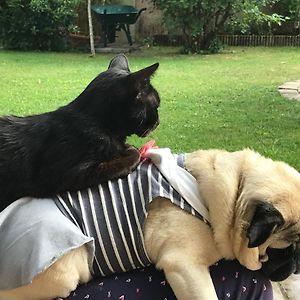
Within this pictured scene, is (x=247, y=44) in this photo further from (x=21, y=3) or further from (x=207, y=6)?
(x=21, y=3)

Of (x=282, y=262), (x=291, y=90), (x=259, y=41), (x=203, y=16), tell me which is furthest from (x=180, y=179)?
(x=259, y=41)

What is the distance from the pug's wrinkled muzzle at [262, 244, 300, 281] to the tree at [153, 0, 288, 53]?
12.5 m

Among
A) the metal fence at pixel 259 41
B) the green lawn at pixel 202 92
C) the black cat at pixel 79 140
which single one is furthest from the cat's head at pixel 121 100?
the metal fence at pixel 259 41

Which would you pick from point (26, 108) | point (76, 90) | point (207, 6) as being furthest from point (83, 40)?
point (26, 108)

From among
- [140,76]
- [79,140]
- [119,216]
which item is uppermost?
[140,76]

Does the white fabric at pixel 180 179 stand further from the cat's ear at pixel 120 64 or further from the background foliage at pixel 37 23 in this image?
the background foliage at pixel 37 23

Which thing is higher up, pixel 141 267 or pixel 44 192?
pixel 44 192

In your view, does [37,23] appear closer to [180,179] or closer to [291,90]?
[291,90]

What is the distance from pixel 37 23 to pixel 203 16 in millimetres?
4597

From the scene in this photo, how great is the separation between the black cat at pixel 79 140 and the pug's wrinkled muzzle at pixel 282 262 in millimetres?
693

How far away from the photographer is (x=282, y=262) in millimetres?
2295

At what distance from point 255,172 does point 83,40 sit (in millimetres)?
15233

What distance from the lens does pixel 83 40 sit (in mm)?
17000

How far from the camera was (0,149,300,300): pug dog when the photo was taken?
2127 mm
